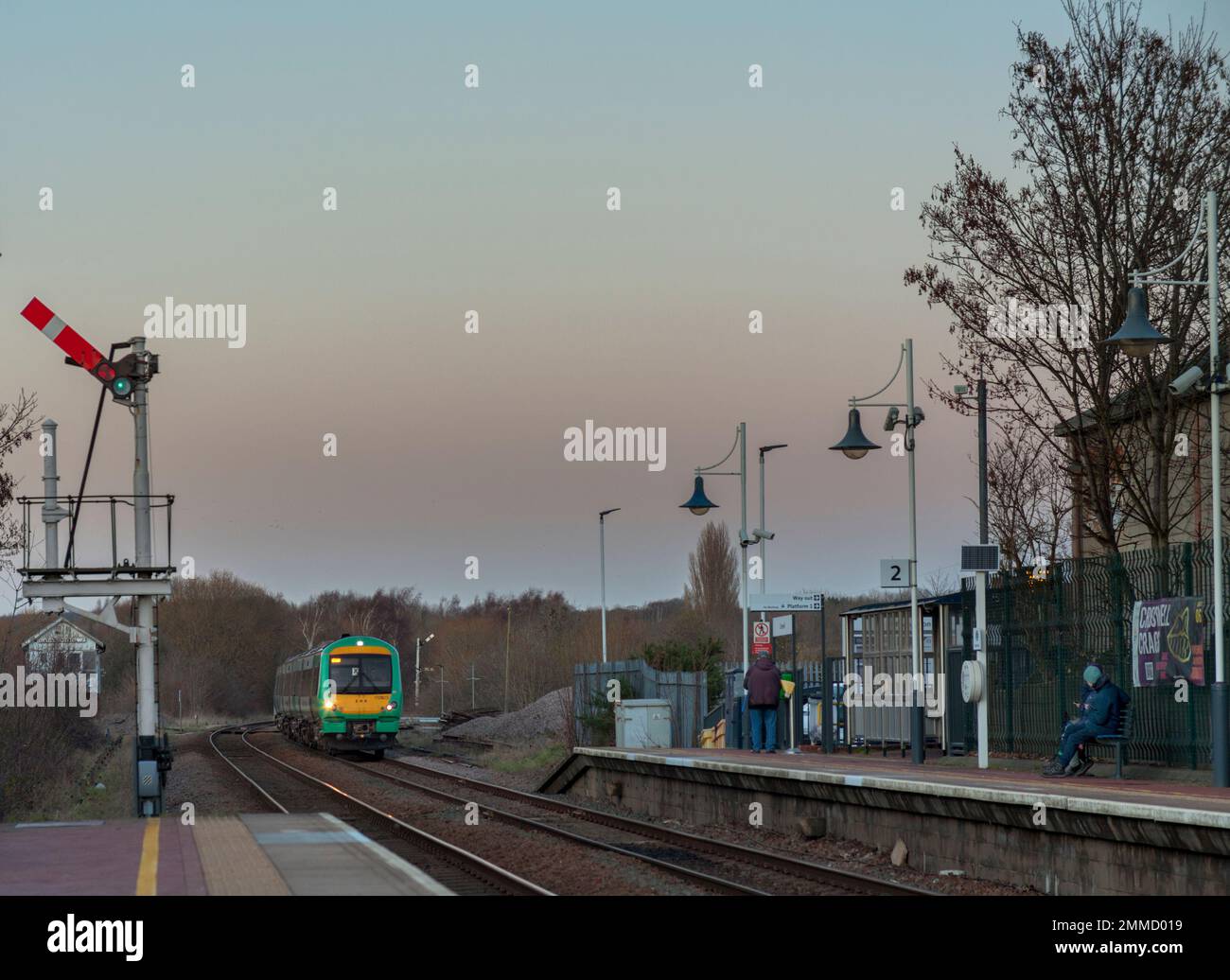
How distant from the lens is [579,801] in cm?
2741

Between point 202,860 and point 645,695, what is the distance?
73.7 feet

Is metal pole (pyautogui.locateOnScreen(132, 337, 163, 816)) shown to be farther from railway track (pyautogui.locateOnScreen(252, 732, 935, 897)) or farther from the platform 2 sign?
the platform 2 sign

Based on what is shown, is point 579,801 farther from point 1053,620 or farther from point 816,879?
point 816,879

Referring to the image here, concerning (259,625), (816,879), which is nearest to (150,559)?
(816,879)

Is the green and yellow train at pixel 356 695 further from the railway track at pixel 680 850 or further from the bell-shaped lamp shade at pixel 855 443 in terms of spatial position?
the bell-shaped lamp shade at pixel 855 443

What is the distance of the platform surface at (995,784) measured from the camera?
1234 centimetres

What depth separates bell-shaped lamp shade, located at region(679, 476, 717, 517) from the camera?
3189 cm

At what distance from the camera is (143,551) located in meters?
22.0

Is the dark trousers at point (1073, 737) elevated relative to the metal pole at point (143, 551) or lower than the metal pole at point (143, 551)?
lower

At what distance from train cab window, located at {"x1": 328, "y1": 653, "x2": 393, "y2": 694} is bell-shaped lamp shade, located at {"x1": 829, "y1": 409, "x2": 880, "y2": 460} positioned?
22506 millimetres

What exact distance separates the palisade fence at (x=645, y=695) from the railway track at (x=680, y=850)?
7149 millimetres
